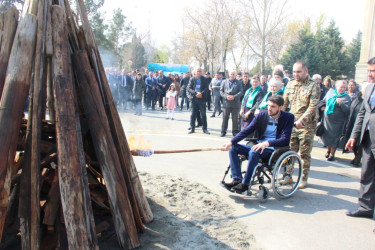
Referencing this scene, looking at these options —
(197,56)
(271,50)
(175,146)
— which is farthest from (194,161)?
(271,50)

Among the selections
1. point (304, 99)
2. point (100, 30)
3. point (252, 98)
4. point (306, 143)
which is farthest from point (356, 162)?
point (100, 30)

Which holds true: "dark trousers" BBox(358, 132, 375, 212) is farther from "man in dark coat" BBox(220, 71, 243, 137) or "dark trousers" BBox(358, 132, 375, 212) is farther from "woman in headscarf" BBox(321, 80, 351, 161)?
"man in dark coat" BBox(220, 71, 243, 137)

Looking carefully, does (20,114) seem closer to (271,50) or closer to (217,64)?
(217,64)

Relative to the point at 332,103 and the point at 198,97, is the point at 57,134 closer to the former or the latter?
the point at 332,103

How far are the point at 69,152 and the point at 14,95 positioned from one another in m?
0.71

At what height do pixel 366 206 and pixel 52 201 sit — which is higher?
pixel 52 201

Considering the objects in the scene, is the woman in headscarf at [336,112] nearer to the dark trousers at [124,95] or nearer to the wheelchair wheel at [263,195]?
the wheelchair wheel at [263,195]

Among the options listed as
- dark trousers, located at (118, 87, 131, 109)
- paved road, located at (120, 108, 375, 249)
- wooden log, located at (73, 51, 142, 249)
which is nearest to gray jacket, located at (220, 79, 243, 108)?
paved road, located at (120, 108, 375, 249)

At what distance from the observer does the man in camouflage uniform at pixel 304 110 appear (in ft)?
16.5

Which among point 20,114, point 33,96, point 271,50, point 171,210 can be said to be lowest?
point 171,210

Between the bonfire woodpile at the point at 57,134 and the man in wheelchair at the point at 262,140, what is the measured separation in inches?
70.3

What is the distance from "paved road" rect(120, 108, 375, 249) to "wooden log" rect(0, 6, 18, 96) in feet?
10.3

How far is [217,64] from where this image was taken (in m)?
40.5

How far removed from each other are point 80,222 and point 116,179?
1.81 ft
